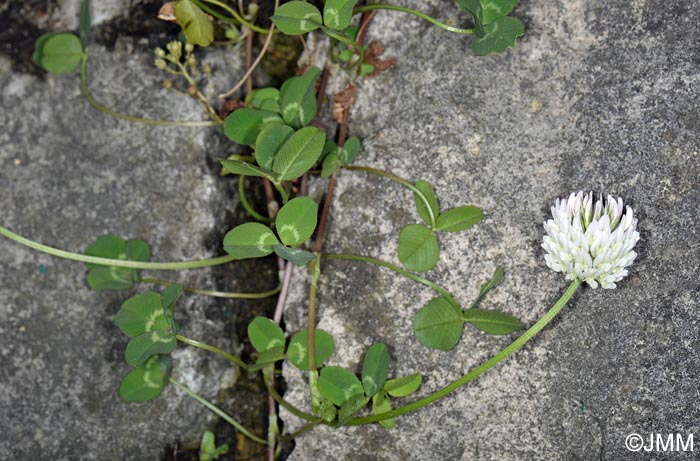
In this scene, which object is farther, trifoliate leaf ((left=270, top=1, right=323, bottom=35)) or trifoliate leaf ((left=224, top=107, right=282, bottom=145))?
trifoliate leaf ((left=224, top=107, right=282, bottom=145))

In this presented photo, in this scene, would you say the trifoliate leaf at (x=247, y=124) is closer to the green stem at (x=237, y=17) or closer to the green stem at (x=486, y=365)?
the green stem at (x=237, y=17)

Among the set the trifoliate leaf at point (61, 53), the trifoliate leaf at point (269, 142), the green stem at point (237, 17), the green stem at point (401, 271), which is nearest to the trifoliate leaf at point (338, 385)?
the green stem at point (401, 271)

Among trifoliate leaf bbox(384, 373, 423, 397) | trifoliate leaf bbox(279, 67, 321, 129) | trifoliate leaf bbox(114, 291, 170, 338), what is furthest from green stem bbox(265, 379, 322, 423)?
trifoliate leaf bbox(279, 67, 321, 129)

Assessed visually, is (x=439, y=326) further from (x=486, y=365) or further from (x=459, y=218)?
(x=459, y=218)

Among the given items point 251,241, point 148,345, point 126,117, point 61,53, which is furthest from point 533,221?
point 61,53

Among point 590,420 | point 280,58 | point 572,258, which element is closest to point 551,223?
point 572,258

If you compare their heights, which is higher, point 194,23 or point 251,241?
point 194,23

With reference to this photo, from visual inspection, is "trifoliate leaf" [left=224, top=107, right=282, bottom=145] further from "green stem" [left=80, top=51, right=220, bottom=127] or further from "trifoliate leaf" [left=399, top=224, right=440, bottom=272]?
"trifoliate leaf" [left=399, top=224, right=440, bottom=272]
